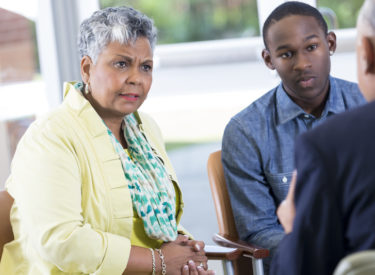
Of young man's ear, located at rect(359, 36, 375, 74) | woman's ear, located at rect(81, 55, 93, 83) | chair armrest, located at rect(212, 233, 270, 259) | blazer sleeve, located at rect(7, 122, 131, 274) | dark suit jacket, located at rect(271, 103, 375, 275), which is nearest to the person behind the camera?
dark suit jacket, located at rect(271, 103, 375, 275)

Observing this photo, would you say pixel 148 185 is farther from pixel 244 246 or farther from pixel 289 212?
pixel 289 212

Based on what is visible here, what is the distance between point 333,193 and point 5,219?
1.23 m

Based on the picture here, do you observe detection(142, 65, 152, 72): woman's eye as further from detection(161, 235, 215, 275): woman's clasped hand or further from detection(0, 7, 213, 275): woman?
detection(161, 235, 215, 275): woman's clasped hand

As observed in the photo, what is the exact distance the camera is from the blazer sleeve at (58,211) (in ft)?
5.75

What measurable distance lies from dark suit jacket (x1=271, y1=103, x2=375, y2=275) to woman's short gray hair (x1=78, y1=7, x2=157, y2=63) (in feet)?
3.55

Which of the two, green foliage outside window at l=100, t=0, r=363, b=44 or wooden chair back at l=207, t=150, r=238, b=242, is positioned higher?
green foliage outside window at l=100, t=0, r=363, b=44

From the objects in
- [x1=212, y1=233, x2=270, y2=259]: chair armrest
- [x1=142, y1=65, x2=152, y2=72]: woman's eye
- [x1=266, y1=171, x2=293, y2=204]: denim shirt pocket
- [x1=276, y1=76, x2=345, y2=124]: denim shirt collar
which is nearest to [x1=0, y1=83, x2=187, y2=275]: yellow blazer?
[x1=142, y1=65, x2=152, y2=72]: woman's eye

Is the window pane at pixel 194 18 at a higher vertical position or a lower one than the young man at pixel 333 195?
higher

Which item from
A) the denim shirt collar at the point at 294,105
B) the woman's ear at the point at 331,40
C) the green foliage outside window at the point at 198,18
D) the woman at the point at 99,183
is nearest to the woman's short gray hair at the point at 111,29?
the woman at the point at 99,183

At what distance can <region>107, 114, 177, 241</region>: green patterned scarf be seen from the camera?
1.97 meters

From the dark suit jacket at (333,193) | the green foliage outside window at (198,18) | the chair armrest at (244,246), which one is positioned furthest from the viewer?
the green foliage outside window at (198,18)

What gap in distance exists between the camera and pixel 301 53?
81.2 inches

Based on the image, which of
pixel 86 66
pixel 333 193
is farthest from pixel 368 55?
pixel 86 66

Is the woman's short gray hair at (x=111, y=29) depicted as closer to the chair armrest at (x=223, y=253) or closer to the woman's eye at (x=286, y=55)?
the woman's eye at (x=286, y=55)
